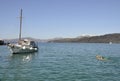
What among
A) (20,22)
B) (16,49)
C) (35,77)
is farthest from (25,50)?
(35,77)

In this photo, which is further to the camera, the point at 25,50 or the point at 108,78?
the point at 25,50

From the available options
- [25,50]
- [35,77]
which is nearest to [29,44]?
[25,50]

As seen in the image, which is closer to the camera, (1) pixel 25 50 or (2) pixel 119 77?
(2) pixel 119 77

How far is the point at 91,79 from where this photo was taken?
29.1 meters

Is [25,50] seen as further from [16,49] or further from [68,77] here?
[68,77]

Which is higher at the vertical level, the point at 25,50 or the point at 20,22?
the point at 20,22

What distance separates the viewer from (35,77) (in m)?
30.4

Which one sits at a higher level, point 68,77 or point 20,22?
point 20,22

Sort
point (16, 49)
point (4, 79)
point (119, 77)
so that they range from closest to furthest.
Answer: point (4, 79), point (119, 77), point (16, 49)

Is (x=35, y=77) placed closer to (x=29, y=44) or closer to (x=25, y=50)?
(x=25, y=50)

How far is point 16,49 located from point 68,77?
1720 inches

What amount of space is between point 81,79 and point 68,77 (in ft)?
6.80

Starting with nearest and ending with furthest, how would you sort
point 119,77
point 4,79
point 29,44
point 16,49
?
point 4,79 → point 119,77 → point 16,49 → point 29,44

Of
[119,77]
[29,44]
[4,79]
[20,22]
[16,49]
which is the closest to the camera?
[4,79]
